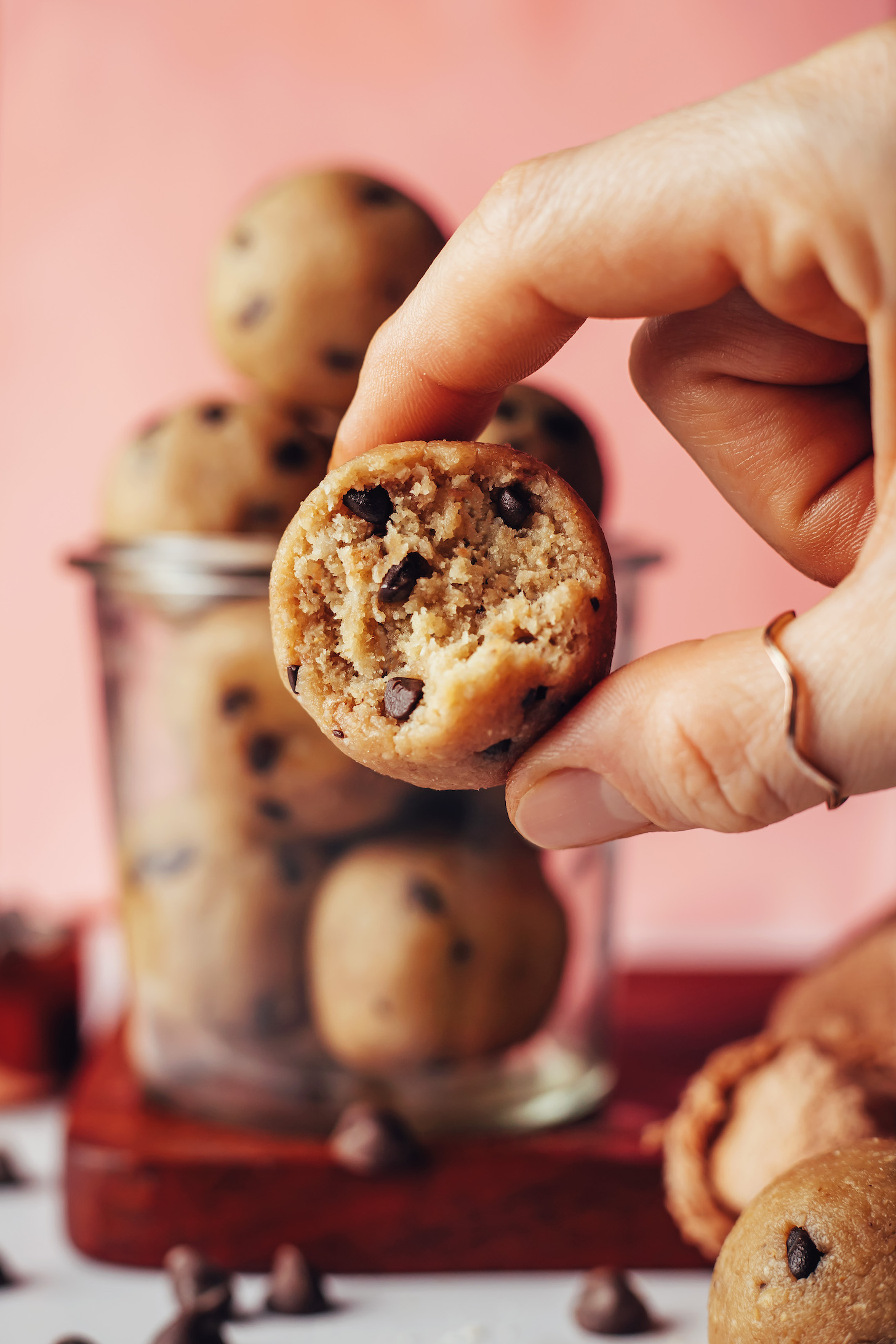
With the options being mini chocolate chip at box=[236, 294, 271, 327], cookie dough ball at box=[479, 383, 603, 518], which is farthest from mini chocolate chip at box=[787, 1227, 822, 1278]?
mini chocolate chip at box=[236, 294, 271, 327]

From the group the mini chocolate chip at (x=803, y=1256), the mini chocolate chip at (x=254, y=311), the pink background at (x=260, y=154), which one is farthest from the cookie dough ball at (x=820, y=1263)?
the pink background at (x=260, y=154)

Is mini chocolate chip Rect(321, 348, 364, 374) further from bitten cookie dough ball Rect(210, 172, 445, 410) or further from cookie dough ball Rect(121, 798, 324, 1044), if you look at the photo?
cookie dough ball Rect(121, 798, 324, 1044)

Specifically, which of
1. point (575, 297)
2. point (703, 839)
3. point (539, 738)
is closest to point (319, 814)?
point (539, 738)

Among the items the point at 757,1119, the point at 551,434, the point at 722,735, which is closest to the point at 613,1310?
the point at 757,1119

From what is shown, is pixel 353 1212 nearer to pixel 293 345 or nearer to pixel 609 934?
pixel 609 934

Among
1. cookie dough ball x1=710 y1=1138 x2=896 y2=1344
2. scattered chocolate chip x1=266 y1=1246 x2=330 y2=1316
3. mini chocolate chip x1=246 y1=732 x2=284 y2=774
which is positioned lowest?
scattered chocolate chip x1=266 y1=1246 x2=330 y2=1316

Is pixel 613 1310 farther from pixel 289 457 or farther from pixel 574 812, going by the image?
pixel 289 457
